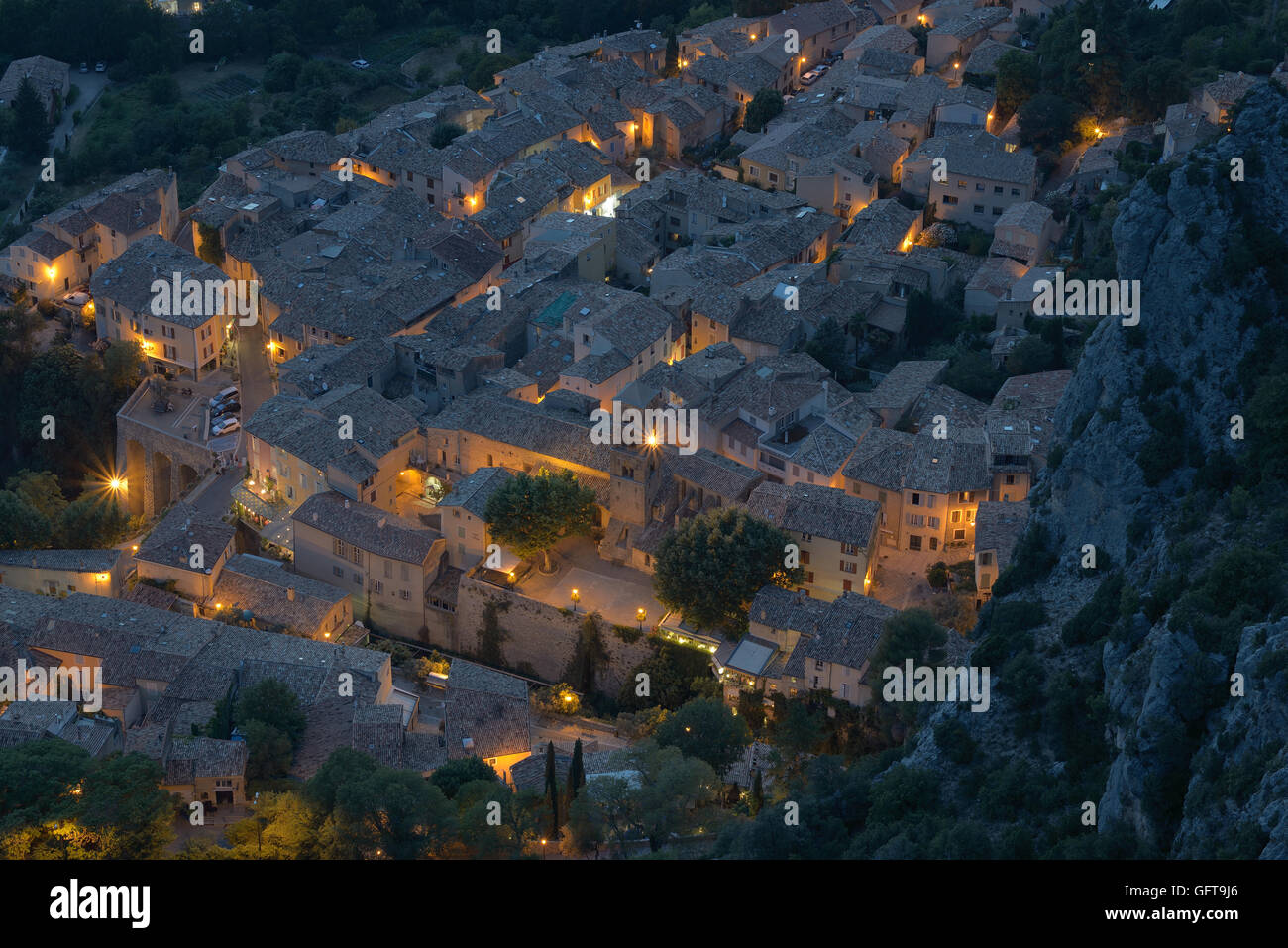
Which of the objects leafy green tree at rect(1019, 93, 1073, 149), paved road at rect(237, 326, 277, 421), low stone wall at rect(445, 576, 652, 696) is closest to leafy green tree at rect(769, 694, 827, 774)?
low stone wall at rect(445, 576, 652, 696)

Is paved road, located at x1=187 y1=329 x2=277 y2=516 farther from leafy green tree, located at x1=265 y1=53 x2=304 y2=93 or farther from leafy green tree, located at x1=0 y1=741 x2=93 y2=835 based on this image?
leafy green tree, located at x1=265 y1=53 x2=304 y2=93

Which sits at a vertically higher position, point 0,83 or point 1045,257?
point 0,83

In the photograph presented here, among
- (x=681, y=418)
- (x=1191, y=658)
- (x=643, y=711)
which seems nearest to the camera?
(x=1191, y=658)

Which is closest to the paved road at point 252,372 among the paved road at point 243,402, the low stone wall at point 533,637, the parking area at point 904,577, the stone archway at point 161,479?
the paved road at point 243,402

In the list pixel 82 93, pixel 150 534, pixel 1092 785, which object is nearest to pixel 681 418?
pixel 150 534
